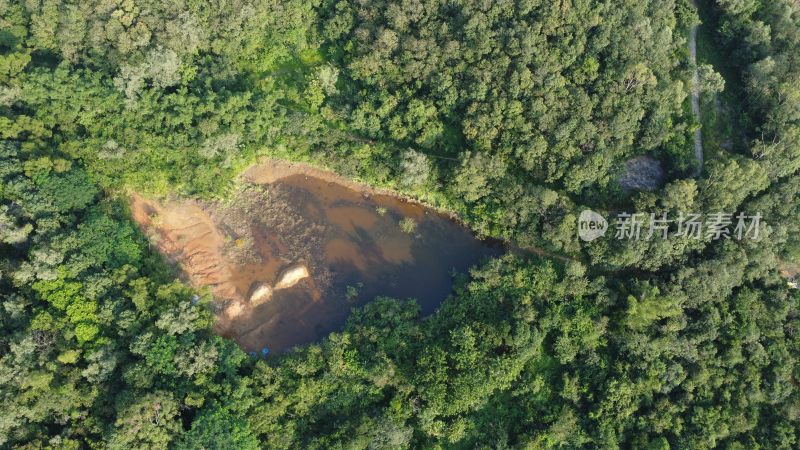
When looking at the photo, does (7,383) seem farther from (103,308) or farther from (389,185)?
(389,185)

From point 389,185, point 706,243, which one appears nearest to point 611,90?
point 706,243

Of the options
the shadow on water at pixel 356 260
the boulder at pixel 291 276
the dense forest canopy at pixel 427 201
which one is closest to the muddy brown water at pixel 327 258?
the shadow on water at pixel 356 260

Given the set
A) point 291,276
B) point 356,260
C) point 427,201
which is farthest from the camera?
point 427,201

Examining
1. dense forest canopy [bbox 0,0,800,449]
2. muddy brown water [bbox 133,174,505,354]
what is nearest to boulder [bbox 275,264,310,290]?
muddy brown water [bbox 133,174,505,354]

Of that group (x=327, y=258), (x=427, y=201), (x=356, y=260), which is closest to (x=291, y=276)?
(x=327, y=258)

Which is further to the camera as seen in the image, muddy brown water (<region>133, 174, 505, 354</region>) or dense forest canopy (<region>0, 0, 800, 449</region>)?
muddy brown water (<region>133, 174, 505, 354</region>)

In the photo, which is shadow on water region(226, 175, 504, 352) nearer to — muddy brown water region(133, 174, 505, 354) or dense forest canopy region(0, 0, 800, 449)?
muddy brown water region(133, 174, 505, 354)

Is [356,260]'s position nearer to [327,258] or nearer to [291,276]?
[327,258]
